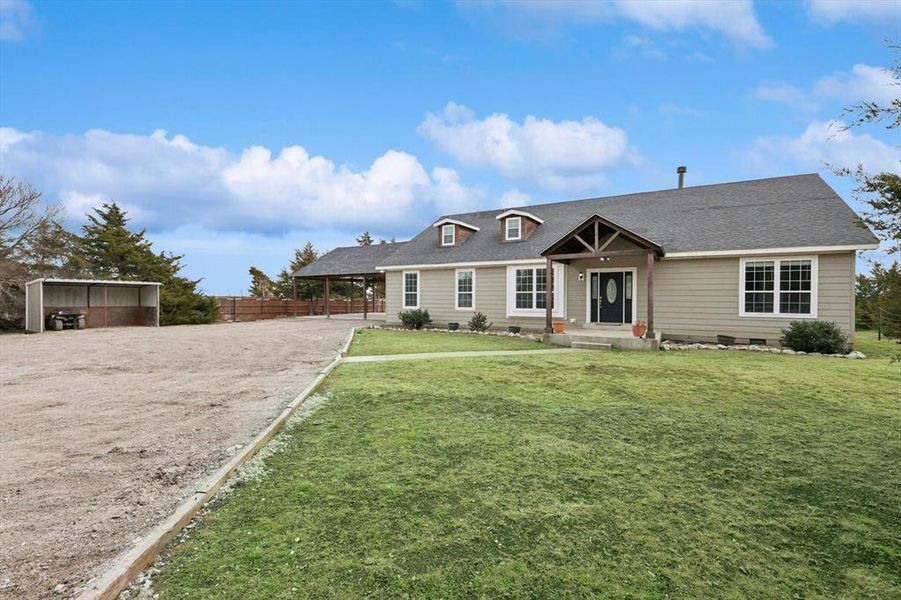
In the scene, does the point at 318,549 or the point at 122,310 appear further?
the point at 122,310

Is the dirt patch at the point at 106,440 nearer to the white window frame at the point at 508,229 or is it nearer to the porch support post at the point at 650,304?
the porch support post at the point at 650,304

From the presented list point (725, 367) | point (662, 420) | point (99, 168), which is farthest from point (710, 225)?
point (99, 168)

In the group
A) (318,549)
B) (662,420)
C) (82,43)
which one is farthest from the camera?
(82,43)

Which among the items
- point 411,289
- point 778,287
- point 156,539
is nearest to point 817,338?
point 778,287

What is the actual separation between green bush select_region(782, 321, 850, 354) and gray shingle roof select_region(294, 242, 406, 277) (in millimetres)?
17924

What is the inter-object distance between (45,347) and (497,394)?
50.2 feet

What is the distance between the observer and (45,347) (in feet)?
46.1

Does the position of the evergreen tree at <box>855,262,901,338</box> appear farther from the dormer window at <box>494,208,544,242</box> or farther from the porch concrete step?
the dormer window at <box>494,208,544,242</box>

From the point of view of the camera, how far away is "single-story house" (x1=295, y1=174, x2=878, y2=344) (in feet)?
40.9

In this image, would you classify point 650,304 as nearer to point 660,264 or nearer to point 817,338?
point 660,264

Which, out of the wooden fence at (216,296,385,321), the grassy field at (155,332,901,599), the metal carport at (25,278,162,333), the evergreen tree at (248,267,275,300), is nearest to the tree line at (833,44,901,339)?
the grassy field at (155,332,901,599)

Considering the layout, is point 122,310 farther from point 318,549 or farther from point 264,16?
point 318,549

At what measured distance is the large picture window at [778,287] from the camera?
1239cm

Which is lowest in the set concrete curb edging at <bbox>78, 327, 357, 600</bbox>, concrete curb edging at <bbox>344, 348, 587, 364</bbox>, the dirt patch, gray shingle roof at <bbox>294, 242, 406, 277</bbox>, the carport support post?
the dirt patch
